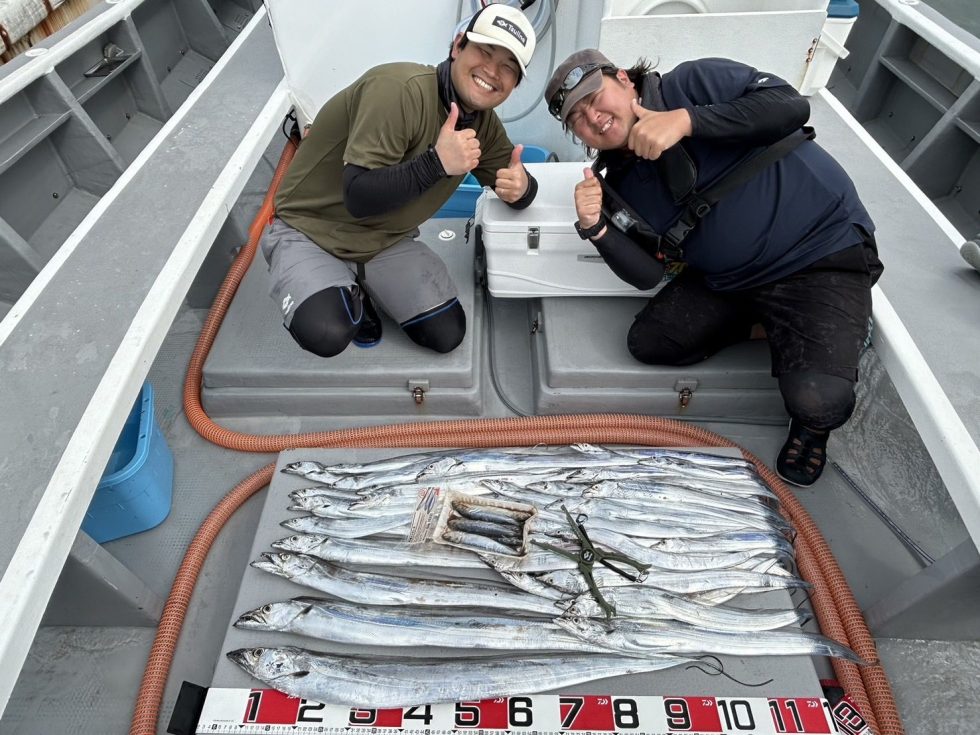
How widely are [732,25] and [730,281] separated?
1.45 meters

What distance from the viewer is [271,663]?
185 cm

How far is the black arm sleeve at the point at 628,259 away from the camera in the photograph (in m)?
2.41

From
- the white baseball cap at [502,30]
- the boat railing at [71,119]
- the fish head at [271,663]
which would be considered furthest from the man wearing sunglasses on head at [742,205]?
the boat railing at [71,119]

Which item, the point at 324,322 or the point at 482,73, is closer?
the point at 482,73

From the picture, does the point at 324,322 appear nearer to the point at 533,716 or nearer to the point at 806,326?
the point at 533,716

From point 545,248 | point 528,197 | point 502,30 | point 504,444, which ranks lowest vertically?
point 504,444

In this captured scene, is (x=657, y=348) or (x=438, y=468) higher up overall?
(x=657, y=348)

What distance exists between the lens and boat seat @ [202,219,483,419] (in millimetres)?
2750

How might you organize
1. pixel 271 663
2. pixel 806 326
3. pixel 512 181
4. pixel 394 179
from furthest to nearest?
pixel 512 181, pixel 806 326, pixel 394 179, pixel 271 663

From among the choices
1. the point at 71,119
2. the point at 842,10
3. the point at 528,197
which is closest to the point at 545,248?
the point at 528,197

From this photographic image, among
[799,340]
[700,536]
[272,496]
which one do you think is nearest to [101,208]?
[272,496]

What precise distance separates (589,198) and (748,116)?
25.3 inches

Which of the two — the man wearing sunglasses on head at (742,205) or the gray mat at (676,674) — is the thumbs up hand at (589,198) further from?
the gray mat at (676,674)

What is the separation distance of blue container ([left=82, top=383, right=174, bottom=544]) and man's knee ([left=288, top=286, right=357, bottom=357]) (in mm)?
713
